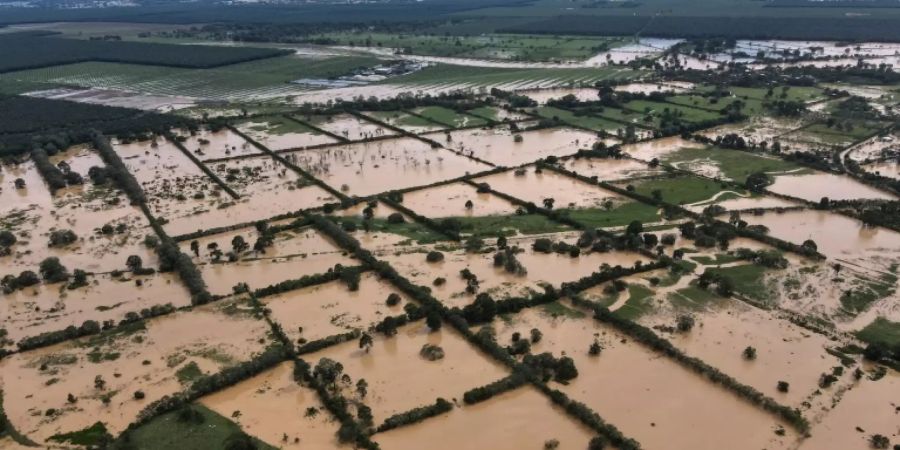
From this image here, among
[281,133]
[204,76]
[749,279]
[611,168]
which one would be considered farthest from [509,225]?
[204,76]

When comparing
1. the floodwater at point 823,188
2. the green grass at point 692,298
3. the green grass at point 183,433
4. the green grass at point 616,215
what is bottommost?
the green grass at point 183,433

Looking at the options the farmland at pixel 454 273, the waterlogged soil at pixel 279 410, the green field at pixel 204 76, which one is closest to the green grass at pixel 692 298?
the farmland at pixel 454 273

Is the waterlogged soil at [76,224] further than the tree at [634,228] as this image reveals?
No

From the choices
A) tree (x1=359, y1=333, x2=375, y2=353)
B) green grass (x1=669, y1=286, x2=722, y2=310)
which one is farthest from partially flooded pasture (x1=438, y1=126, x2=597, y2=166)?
tree (x1=359, y1=333, x2=375, y2=353)

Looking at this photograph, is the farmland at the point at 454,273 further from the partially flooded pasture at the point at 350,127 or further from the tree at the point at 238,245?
the partially flooded pasture at the point at 350,127

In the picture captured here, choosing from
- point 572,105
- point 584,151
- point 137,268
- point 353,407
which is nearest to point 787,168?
point 584,151

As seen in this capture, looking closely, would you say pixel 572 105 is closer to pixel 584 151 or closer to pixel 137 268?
pixel 584 151
